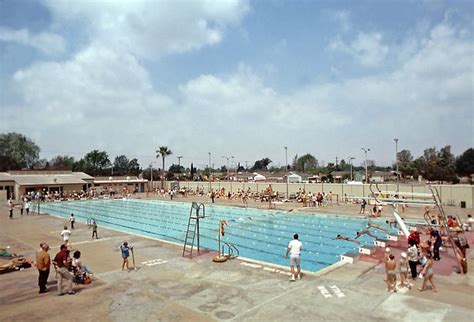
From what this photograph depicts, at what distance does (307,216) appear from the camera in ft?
82.2

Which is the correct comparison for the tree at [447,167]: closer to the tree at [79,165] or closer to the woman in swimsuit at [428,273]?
the woman in swimsuit at [428,273]

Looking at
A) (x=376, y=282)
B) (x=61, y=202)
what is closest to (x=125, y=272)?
(x=376, y=282)

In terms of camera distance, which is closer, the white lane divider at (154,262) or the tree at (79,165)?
the white lane divider at (154,262)

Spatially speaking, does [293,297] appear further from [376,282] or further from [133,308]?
[133,308]

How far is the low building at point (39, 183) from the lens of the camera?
4194 centimetres

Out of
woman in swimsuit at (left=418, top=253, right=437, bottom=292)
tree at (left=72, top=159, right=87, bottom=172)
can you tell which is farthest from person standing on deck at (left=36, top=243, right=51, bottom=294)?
tree at (left=72, top=159, right=87, bottom=172)

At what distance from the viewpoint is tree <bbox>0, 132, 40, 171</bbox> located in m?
80.6

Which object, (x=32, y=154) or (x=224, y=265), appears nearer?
(x=224, y=265)

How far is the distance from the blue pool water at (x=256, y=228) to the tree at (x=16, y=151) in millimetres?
58023

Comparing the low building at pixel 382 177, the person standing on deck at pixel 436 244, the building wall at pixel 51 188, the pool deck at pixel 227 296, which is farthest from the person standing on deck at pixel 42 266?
the low building at pixel 382 177

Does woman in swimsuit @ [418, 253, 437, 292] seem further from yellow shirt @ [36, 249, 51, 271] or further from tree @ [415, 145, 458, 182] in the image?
tree @ [415, 145, 458, 182]

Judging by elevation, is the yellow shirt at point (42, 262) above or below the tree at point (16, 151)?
below

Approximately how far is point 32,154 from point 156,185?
4613 centimetres

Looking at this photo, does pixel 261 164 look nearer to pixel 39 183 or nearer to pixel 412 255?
pixel 39 183
